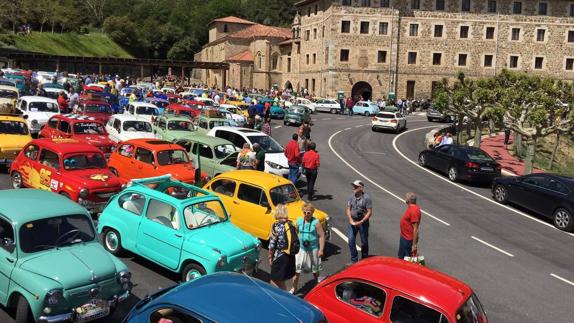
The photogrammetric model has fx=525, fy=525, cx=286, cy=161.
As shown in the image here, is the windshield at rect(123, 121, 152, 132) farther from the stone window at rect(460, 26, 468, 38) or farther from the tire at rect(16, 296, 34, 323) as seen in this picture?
the stone window at rect(460, 26, 468, 38)

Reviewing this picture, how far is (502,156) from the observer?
2909cm

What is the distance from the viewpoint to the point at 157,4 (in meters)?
130

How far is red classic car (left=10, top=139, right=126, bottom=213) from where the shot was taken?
494 inches

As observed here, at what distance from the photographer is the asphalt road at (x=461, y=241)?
10109 mm

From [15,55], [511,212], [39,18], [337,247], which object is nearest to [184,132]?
[337,247]

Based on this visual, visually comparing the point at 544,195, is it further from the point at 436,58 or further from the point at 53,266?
the point at 436,58

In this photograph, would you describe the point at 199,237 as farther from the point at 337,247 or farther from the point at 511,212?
the point at 511,212

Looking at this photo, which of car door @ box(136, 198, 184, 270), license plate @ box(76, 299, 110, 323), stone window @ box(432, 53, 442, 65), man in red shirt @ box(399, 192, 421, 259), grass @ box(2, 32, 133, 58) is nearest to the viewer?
license plate @ box(76, 299, 110, 323)

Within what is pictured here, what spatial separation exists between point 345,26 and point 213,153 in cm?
4798

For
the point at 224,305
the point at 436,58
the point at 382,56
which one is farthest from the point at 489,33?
the point at 224,305

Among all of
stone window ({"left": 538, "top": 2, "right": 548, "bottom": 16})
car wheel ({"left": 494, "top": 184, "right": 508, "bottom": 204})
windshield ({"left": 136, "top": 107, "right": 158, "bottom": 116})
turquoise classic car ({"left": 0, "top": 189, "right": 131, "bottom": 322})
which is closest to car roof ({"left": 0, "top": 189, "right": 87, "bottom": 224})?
turquoise classic car ({"left": 0, "top": 189, "right": 131, "bottom": 322})

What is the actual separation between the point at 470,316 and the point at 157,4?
13506 cm

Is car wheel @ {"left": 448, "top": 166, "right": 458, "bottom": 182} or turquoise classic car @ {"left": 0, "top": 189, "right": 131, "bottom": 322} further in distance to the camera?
car wheel @ {"left": 448, "top": 166, "right": 458, "bottom": 182}

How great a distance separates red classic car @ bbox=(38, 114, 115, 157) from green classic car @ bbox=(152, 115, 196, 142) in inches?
113
